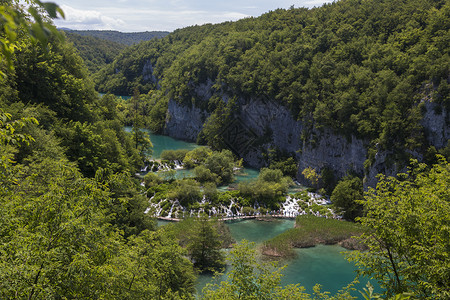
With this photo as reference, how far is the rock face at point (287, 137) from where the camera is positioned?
110 feet

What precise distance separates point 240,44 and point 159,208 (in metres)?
47.4

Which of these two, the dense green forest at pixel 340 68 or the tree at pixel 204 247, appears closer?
the tree at pixel 204 247

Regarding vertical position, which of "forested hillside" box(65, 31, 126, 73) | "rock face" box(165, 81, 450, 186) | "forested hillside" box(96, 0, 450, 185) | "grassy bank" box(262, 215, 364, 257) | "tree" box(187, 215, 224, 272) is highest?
"forested hillside" box(65, 31, 126, 73)

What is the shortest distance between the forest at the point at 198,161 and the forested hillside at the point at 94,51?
77011 mm

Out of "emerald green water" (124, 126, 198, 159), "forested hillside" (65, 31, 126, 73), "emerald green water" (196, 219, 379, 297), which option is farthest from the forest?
"forested hillside" (65, 31, 126, 73)

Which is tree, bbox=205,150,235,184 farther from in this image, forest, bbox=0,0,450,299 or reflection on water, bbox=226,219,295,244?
reflection on water, bbox=226,219,295,244

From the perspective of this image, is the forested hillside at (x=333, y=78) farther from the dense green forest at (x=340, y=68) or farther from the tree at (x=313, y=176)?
the tree at (x=313, y=176)

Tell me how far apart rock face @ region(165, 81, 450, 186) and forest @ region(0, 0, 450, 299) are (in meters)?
1.86

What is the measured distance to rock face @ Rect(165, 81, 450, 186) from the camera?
110ft

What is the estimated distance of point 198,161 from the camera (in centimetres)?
5262

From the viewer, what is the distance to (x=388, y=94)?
37625 millimetres

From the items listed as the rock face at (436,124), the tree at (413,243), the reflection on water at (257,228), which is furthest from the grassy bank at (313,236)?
the tree at (413,243)

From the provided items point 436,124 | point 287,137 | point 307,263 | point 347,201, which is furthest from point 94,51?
point 307,263

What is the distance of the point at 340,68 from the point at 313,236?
29.5 metres
